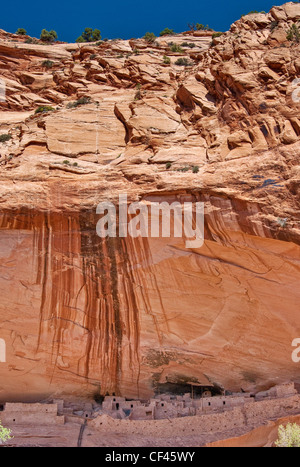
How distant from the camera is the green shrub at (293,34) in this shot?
17.0 m

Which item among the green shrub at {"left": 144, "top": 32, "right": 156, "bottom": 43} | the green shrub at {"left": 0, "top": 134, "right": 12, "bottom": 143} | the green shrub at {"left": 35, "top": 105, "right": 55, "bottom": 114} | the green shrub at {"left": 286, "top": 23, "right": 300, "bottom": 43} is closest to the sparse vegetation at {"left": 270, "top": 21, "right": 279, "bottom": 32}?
the green shrub at {"left": 286, "top": 23, "right": 300, "bottom": 43}

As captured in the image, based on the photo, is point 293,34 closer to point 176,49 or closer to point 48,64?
point 176,49

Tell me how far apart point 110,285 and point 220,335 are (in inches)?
155

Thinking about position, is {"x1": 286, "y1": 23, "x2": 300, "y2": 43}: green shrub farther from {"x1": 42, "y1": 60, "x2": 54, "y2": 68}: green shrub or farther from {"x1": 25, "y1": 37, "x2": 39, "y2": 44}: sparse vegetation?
{"x1": 25, "y1": 37, "x2": 39, "y2": 44}: sparse vegetation

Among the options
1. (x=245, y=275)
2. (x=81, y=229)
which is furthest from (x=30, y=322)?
(x=245, y=275)

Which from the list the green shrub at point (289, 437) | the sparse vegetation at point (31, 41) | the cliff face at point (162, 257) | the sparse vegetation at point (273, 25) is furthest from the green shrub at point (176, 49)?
the green shrub at point (289, 437)

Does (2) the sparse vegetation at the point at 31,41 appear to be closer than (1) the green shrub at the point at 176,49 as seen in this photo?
No

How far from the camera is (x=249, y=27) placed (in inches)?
756

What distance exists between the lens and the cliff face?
13844 millimetres

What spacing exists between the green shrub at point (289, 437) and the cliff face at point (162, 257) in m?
3.71

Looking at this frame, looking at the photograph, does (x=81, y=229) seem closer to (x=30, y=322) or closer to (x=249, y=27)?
(x=30, y=322)

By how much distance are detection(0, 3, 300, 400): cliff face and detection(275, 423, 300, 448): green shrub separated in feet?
12.2

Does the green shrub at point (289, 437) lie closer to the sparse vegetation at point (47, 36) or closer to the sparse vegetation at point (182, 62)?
the sparse vegetation at point (182, 62)
